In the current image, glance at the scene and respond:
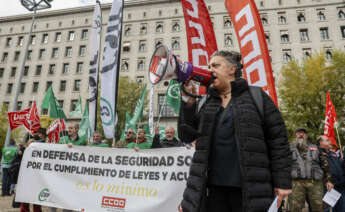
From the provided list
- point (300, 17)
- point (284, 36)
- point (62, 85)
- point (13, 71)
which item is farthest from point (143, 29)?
point (13, 71)

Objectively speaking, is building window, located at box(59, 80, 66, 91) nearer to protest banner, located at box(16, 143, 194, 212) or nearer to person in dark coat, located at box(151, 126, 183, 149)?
protest banner, located at box(16, 143, 194, 212)

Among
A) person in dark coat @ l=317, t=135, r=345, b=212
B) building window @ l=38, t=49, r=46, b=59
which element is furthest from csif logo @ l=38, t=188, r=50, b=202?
building window @ l=38, t=49, r=46, b=59

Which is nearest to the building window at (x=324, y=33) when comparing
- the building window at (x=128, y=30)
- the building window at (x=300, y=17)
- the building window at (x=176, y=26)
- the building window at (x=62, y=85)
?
the building window at (x=300, y=17)

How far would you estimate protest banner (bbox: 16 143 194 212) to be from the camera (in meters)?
3.84

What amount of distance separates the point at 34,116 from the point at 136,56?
24558 millimetres

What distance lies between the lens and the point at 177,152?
12.9 ft

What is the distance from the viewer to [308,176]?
443 cm

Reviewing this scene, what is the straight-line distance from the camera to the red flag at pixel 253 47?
3600 millimetres

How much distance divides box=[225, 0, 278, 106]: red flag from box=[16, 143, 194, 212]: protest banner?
165cm

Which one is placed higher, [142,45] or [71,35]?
[71,35]

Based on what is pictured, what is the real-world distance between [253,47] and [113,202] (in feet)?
11.7

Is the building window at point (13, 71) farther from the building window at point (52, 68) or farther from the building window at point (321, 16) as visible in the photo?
the building window at point (321, 16)

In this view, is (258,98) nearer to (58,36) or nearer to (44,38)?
(58,36)

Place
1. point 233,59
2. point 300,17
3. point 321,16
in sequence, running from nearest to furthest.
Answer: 1. point 233,59
2. point 321,16
3. point 300,17
